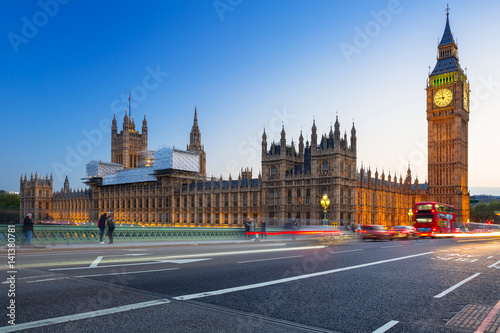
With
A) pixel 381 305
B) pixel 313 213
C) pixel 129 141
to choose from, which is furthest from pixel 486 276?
pixel 129 141

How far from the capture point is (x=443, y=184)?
92.4m

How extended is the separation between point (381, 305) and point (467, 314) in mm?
1465

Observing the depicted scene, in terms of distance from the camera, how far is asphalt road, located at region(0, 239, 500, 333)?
259 inches

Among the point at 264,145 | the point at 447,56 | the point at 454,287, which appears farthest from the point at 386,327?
the point at 447,56

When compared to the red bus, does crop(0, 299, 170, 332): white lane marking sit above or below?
above

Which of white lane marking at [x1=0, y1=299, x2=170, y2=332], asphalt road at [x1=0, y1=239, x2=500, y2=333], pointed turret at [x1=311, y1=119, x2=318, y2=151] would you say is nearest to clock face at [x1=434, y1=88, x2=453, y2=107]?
pointed turret at [x1=311, y1=119, x2=318, y2=151]

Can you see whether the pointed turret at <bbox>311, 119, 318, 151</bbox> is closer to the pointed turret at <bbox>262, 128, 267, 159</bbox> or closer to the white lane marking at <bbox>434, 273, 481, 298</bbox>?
the pointed turret at <bbox>262, 128, 267, 159</bbox>

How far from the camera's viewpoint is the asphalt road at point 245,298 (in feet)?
21.6

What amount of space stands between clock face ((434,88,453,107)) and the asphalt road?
3559 inches

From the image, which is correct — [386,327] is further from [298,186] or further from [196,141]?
[196,141]

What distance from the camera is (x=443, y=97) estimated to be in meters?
95.6

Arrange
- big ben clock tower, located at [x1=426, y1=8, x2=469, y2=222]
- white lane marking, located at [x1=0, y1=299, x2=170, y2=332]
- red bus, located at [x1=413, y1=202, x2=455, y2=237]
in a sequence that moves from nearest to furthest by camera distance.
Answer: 1. white lane marking, located at [x1=0, y1=299, x2=170, y2=332]
2. red bus, located at [x1=413, y1=202, x2=455, y2=237]
3. big ben clock tower, located at [x1=426, y1=8, x2=469, y2=222]

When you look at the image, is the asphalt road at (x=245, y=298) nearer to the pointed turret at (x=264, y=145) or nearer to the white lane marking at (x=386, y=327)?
the white lane marking at (x=386, y=327)

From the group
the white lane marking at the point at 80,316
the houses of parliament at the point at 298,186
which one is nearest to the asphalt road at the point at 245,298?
the white lane marking at the point at 80,316
